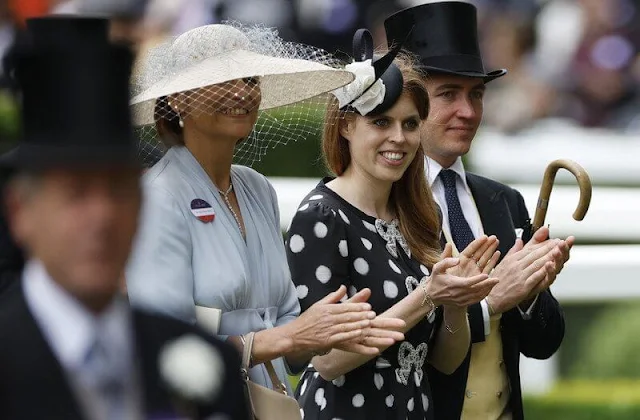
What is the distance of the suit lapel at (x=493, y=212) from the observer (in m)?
4.85

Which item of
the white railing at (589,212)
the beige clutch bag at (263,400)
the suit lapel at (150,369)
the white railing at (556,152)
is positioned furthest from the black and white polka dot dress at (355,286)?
the white railing at (556,152)

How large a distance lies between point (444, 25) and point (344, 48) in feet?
25.6

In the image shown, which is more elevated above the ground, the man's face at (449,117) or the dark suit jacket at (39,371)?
the dark suit jacket at (39,371)

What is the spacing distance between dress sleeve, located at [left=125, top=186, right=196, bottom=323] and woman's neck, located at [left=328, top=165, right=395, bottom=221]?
2.84ft

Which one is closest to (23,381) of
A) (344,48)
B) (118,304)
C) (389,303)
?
(118,304)

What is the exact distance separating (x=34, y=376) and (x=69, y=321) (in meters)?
0.09

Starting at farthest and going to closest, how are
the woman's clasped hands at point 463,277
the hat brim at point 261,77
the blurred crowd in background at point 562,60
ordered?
the blurred crowd in background at point 562,60 < the woman's clasped hands at point 463,277 < the hat brim at point 261,77

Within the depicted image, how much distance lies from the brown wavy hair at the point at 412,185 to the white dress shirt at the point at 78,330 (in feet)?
8.17

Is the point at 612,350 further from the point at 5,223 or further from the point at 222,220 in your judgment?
the point at 5,223

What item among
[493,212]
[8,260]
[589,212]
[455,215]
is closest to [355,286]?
[455,215]

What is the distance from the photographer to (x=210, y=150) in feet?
12.7

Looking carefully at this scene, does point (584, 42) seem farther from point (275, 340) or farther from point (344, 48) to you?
point (275, 340)

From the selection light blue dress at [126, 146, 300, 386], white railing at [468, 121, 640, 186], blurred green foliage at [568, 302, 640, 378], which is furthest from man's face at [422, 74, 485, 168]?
white railing at [468, 121, 640, 186]

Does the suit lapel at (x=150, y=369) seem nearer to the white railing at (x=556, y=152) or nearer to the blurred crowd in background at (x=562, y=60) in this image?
the white railing at (x=556, y=152)
